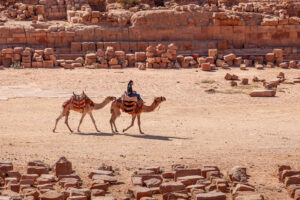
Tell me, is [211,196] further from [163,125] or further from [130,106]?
[163,125]

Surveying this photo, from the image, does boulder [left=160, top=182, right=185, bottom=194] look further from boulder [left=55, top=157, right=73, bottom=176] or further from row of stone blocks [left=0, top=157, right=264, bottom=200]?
boulder [left=55, top=157, right=73, bottom=176]

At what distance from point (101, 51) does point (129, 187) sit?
1863 centimetres

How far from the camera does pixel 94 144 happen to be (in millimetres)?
13172

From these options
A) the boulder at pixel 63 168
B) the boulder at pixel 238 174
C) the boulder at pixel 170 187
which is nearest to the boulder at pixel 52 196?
the boulder at pixel 63 168

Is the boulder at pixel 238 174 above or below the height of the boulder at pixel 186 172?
below

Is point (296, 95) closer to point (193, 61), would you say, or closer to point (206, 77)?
point (206, 77)

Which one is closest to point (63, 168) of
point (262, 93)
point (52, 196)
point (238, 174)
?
point (52, 196)

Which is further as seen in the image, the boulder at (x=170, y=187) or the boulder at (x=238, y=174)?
the boulder at (x=238, y=174)

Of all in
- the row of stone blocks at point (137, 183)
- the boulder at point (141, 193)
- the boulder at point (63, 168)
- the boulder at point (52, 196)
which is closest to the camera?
the boulder at point (52, 196)

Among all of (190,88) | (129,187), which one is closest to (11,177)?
(129,187)

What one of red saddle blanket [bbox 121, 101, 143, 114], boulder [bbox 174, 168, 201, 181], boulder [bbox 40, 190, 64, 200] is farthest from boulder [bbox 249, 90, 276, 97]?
boulder [bbox 40, 190, 64, 200]

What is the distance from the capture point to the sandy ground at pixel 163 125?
11.6 m

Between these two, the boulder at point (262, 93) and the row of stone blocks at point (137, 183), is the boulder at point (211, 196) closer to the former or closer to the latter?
the row of stone blocks at point (137, 183)

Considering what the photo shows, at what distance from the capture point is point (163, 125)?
53.4 feet
